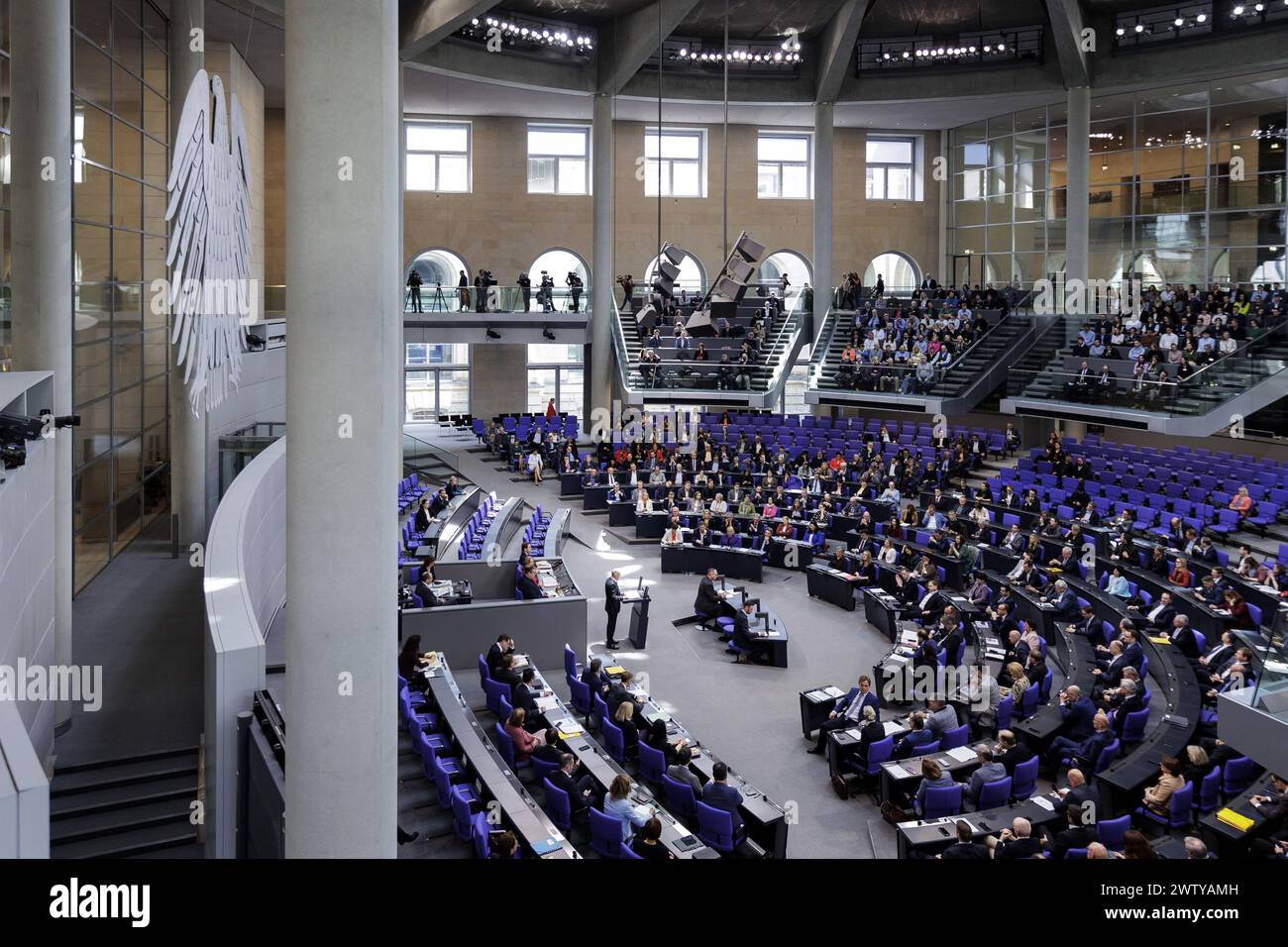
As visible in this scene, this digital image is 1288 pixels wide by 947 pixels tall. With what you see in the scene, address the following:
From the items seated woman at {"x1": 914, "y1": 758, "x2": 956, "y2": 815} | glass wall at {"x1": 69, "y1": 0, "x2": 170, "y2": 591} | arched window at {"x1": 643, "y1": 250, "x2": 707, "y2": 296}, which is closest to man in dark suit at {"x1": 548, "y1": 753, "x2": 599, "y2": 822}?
seated woman at {"x1": 914, "y1": 758, "x2": 956, "y2": 815}

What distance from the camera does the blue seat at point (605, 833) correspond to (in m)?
9.39

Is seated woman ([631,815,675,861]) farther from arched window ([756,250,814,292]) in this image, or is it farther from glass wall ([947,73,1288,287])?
arched window ([756,250,814,292])

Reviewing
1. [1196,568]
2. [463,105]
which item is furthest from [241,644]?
[463,105]

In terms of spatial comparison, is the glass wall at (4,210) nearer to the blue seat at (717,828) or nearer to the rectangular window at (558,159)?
the blue seat at (717,828)

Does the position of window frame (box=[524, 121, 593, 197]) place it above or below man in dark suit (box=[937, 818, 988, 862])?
above

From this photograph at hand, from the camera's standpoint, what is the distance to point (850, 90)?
31.2 m

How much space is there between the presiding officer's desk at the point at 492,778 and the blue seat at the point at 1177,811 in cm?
527

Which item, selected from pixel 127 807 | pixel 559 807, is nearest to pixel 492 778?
pixel 559 807

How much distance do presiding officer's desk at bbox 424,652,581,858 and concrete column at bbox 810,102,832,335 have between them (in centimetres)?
2172

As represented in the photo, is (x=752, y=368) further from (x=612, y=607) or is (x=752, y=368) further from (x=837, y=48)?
(x=612, y=607)

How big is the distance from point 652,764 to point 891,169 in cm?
3053

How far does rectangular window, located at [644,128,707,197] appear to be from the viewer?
117 ft

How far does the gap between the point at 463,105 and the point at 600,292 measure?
733cm
